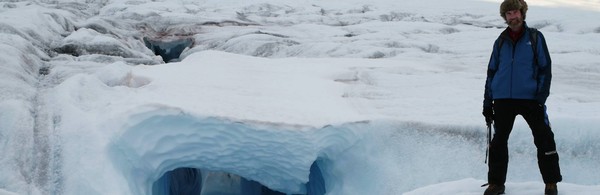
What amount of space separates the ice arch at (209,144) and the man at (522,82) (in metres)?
2.30

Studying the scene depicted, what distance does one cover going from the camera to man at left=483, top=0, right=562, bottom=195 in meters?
2.82

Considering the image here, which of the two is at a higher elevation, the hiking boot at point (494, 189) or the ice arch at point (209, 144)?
the hiking boot at point (494, 189)

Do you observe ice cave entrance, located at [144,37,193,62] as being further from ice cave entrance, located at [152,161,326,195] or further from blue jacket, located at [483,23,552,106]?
blue jacket, located at [483,23,552,106]

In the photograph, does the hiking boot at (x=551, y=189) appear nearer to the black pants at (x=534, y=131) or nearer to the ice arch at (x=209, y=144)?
the black pants at (x=534, y=131)

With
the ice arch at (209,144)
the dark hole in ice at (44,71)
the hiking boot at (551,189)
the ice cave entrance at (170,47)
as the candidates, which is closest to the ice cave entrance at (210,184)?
the dark hole in ice at (44,71)

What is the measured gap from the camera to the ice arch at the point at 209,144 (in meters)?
4.93

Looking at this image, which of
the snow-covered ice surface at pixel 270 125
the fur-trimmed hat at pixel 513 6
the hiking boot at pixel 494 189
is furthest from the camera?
the snow-covered ice surface at pixel 270 125

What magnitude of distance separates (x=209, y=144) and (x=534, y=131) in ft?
10.7

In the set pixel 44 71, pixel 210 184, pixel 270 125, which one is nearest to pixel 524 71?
pixel 270 125

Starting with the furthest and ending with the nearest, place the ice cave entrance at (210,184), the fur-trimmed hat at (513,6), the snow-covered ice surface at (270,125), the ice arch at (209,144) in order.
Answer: the ice cave entrance at (210,184) → the ice arch at (209,144) → the snow-covered ice surface at (270,125) → the fur-trimmed hat at (513,6)

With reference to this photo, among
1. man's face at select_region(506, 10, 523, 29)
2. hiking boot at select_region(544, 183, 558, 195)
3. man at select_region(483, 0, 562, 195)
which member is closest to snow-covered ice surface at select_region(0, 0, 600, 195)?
hiking boot at select_region(544, 183, 558, 195)

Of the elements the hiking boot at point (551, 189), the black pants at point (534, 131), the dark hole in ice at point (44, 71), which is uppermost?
the black pants at point (534, 131)

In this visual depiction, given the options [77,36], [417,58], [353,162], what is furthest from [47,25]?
[353,162]

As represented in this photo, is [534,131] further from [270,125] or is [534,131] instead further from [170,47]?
[170,47]
